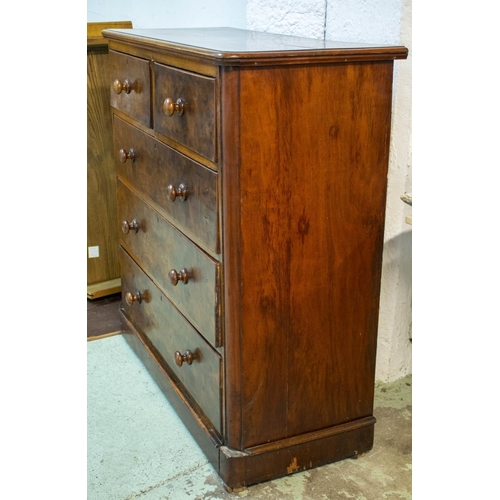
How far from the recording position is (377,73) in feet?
5.69

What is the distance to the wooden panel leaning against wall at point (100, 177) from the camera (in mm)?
3008

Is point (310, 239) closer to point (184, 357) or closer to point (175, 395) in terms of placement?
point (184, 357)

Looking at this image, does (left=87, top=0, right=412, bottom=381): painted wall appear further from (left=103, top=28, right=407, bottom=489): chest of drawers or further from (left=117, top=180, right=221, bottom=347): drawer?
(left=117, top=180, right=221, bottom=347): drawer

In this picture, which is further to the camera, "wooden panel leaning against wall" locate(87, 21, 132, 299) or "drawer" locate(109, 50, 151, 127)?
"wooden panel leaning against wall" locate(87, 21, 132, 299)

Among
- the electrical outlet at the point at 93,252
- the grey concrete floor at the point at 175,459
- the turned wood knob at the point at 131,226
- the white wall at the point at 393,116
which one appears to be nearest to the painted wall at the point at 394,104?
the white wall at the point at 393,116

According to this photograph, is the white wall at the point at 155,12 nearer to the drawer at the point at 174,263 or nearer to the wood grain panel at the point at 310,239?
the drawer at the point at 174,263

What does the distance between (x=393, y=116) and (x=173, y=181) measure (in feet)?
2.34

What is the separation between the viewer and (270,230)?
1727mm

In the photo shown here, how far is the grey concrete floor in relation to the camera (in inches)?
73.9

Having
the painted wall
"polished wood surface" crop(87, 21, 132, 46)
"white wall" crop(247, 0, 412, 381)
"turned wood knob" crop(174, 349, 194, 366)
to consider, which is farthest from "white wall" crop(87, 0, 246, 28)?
"turned wood knob" crop(174, 349, 194, 366)

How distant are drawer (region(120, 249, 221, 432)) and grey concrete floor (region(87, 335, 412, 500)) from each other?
156mm

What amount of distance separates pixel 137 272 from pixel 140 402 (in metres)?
0.48

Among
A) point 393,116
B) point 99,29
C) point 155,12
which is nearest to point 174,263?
point 393,116
